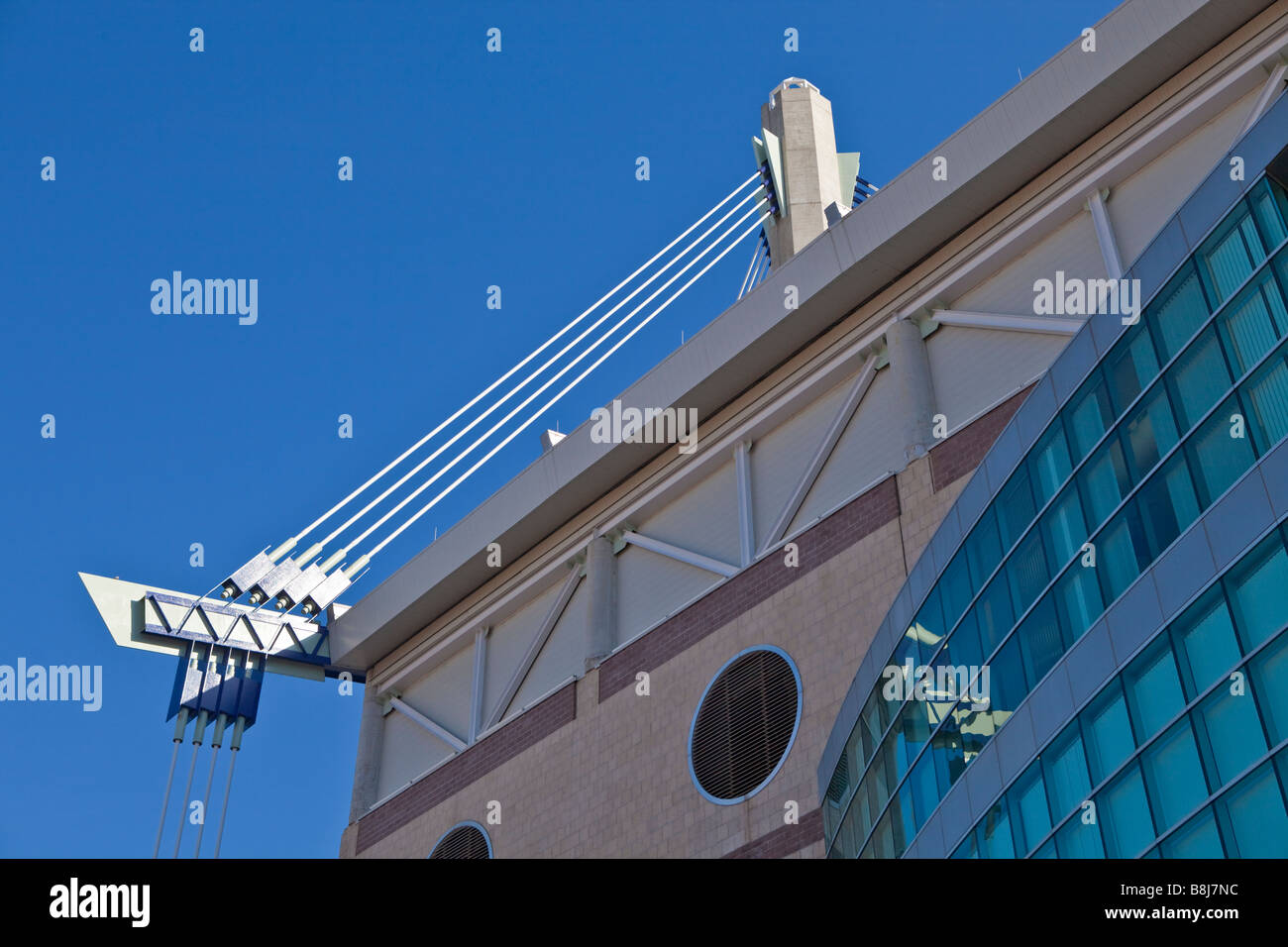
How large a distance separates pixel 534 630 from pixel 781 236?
38.2 feet

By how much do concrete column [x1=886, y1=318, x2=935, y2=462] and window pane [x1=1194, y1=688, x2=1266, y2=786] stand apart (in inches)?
590

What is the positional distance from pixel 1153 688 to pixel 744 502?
706 inches

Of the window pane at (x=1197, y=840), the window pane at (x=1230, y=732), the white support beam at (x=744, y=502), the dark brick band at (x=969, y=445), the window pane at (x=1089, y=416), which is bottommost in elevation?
the window pane at (x=1197, y=840)

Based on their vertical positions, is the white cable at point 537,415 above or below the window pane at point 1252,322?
above

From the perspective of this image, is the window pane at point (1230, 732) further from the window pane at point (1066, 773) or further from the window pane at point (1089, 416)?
the window pane at point (1089, 416)

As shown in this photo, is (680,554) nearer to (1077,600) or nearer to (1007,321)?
(1007,321)

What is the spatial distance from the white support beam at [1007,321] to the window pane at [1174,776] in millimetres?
13385

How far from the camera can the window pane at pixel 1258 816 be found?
42.0 ft

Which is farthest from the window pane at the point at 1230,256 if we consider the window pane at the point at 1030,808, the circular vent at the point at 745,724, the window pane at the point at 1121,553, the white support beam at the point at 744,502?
the white support beam at the point at 744,502

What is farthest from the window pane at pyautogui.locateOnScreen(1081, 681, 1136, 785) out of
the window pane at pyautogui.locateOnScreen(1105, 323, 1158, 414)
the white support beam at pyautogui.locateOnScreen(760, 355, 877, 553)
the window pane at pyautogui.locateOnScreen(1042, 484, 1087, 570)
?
the white support beam at pyautogui.locateOnScreen(760, 355, 877, 553)

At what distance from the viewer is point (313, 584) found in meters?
39.7

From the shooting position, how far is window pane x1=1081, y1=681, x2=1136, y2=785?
15.1 m

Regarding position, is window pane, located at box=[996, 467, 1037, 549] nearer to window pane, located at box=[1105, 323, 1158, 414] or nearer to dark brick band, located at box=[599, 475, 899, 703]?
window pane, located at box=[1105, 323, 1158, 414]

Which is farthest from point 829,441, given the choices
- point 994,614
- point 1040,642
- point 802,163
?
point 1040,642
